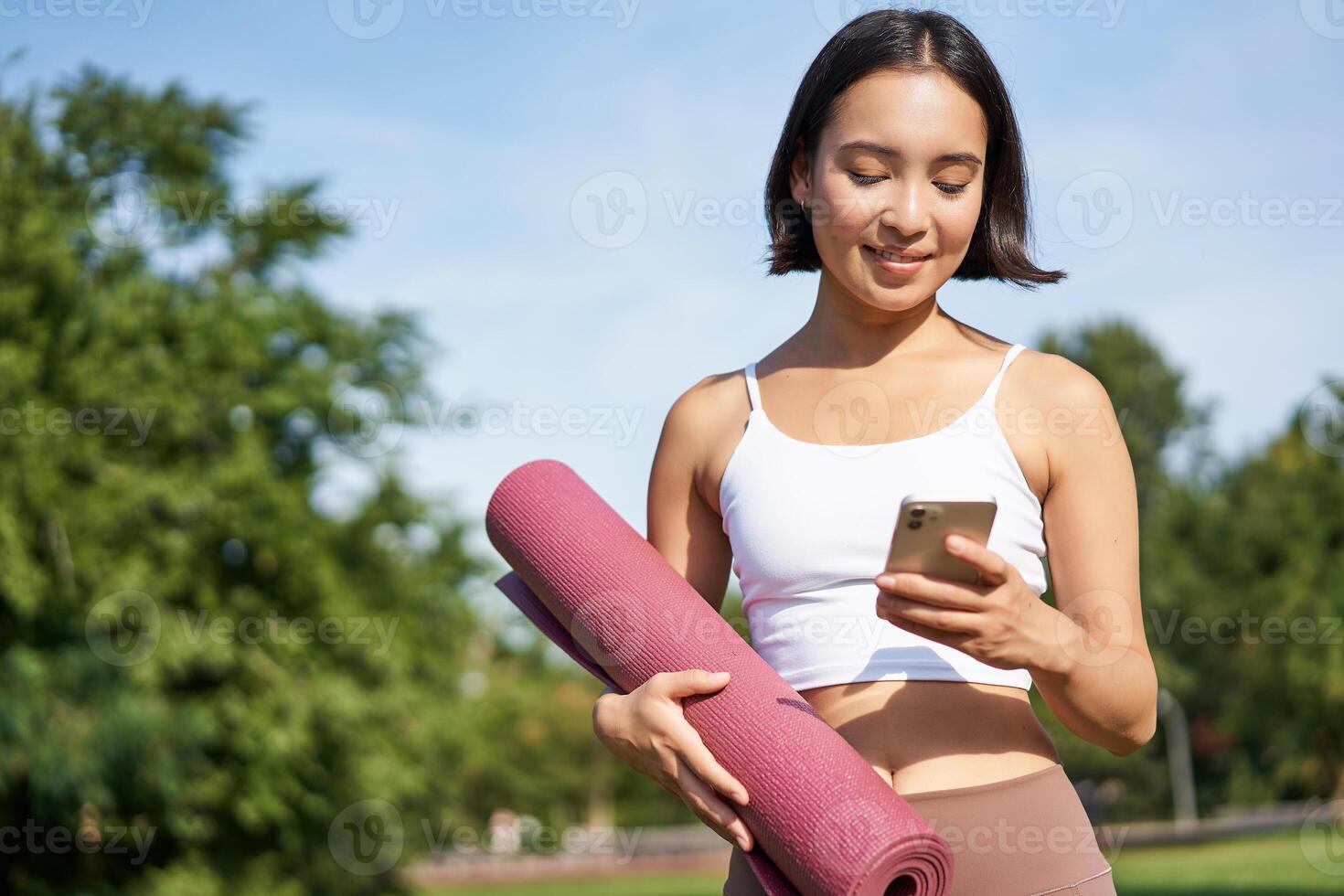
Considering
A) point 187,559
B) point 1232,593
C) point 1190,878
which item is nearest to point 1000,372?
point 187,559

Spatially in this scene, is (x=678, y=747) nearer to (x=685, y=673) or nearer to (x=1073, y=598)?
(x=685, y=673)

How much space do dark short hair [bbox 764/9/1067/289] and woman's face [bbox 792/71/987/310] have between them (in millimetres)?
27

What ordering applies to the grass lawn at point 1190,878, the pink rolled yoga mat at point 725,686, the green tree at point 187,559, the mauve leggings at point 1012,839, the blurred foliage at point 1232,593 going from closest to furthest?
the pink rolled yoga mat at point 725,686, the mauve leggings at point 1012,839, the green tree at point 187,559, the grass lawn at point 1190,878, the blurred foliage at point 1232,593

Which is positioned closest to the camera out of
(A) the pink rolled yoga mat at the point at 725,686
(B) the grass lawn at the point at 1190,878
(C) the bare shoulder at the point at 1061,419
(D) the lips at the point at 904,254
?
(A) the pink rolled yoga mat at the point at 725,686

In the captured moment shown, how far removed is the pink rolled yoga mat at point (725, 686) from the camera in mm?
1789

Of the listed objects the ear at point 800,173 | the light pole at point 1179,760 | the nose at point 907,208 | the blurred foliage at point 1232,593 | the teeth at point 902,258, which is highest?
the ear at point 800,173

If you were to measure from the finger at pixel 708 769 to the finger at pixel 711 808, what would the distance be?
2 cm

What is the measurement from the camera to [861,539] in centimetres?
200

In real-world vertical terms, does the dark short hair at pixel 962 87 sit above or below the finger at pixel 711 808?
above

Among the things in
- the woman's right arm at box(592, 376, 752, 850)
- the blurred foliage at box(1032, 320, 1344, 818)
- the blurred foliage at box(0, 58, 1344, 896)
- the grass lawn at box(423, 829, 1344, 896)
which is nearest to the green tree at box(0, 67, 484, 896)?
the blurred foliage at box(0, 58, 1344, 896)

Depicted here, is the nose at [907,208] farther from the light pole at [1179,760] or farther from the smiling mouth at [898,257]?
the light pole at [1179,760]

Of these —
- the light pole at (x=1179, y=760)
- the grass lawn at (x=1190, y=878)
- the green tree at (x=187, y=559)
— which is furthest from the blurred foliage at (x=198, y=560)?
the light pole at (x=1179, y=760)

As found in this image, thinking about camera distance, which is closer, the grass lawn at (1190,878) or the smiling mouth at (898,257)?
the smiling mouth at (898,257)

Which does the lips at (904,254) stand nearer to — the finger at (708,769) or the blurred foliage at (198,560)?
the finger at (708,769)
